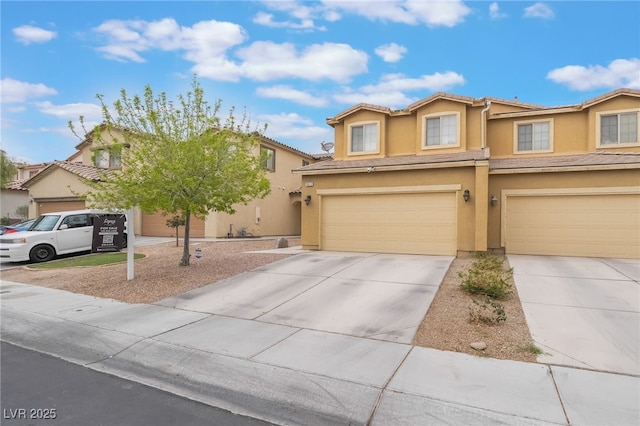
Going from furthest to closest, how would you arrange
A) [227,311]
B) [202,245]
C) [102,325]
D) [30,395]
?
[202,245] < [227,311] < [102,325] < [30,395]

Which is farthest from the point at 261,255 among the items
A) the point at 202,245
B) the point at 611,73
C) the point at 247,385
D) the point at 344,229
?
the point at 611,73

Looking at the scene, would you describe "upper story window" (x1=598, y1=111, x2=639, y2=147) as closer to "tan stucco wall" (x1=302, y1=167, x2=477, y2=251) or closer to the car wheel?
"tan stucco wall" (x1=302, y1=167, x2=477, y2=251)

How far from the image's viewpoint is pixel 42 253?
13977mm

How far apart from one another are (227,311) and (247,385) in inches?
121

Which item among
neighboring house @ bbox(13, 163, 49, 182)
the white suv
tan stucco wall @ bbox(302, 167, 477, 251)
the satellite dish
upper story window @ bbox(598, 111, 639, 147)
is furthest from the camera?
neighboring house @ bbox(13, 163, 49, 182)

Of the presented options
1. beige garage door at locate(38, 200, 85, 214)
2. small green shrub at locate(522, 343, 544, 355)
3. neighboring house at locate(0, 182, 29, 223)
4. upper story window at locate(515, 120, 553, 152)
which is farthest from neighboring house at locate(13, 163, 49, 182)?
small green shrub at locate(522, 343, 544, 355)

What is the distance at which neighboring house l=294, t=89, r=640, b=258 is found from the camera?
41.1 feet

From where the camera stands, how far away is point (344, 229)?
49.0 feet

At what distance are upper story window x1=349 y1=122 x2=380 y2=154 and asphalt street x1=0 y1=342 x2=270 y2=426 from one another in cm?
1364

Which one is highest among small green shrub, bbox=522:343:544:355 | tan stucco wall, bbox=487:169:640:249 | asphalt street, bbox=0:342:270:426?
tan stucco wall, bbox=487:169:640:249

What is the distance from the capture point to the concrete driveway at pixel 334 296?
21.0 feet

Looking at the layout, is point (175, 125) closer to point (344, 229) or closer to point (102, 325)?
point (102, 325)

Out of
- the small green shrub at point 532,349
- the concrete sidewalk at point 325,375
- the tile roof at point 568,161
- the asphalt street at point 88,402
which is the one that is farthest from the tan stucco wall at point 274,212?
the small green shrub at point 532,349

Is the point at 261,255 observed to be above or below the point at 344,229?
below
